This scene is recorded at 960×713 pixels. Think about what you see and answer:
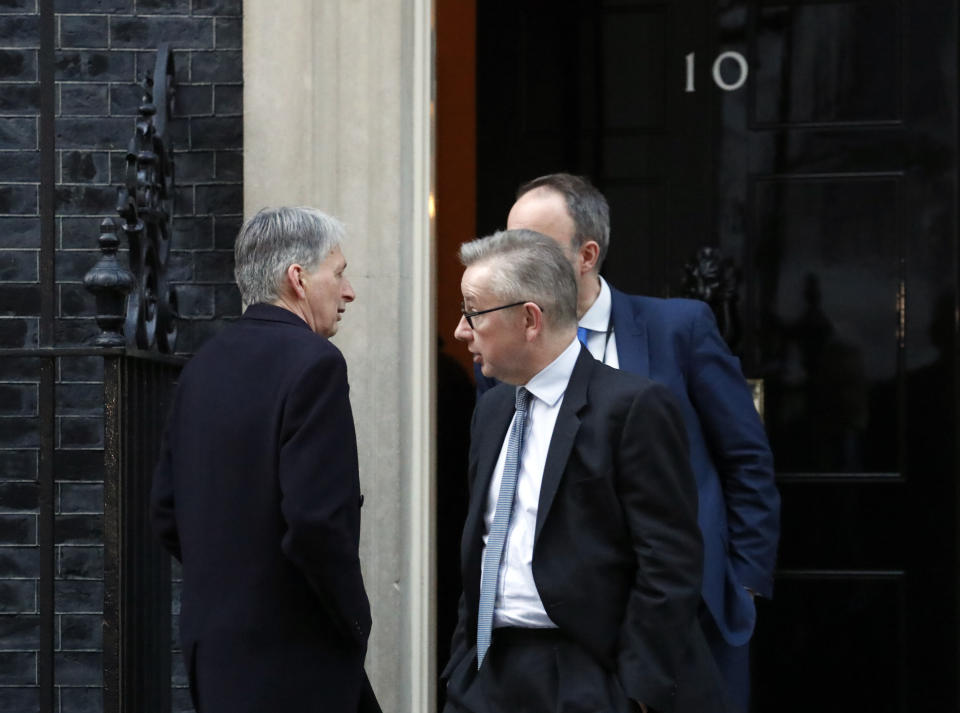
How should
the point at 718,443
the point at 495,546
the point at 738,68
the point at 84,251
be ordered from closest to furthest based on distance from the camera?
the point at 495,546 → the point at 718,443 → the point at 84,251 → the point at 738,68

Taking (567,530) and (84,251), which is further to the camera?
(84,251)

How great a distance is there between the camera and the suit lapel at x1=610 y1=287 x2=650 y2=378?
13.2 feet

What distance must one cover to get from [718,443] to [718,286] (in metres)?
1.73

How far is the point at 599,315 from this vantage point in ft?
13.5

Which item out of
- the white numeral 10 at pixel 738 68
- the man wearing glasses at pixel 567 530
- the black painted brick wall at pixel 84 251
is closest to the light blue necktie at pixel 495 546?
the man wearing glasses at pixel 567 530

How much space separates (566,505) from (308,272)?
1072 mm

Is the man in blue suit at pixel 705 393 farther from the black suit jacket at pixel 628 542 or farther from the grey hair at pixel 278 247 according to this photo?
the black suit jacket at pixel 628 542

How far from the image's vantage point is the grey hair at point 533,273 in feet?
10.7

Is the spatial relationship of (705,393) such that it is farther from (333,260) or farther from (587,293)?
(333,260)

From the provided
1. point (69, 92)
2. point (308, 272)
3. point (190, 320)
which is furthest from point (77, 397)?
point (308, 272)

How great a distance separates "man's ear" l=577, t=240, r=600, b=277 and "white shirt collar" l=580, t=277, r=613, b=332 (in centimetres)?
9

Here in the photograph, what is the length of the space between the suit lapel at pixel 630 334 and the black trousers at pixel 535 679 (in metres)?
1.00

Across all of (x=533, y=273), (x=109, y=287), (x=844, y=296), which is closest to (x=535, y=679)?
(x=533, y=273)

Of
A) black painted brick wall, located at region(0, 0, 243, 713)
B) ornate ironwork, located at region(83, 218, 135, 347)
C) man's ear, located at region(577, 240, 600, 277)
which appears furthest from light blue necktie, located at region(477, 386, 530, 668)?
black painted brick wall, located at region(0, 0, 243, 713)
